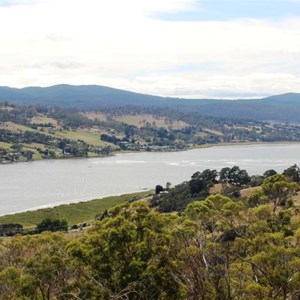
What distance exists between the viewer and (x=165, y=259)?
52.9 ft

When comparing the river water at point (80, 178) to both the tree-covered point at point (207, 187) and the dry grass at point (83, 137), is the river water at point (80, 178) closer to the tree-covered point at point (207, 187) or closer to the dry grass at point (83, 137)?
the tree-covered point at point (207, 187)

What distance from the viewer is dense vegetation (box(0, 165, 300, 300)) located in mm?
15281

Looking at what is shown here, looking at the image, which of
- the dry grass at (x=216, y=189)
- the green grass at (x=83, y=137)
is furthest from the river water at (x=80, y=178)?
the green grass at (x=83, y=137)

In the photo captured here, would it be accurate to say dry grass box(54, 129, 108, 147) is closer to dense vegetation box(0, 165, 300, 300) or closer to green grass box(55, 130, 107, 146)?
green grass box(55, 130, 107, 146)

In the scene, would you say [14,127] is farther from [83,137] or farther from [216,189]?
[216,189]

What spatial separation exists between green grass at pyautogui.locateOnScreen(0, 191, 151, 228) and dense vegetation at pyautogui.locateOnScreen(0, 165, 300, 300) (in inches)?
1723

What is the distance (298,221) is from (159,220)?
3.99m

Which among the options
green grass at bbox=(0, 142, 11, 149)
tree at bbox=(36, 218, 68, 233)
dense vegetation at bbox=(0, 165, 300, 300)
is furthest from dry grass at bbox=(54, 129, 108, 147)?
dense vegetation at bbox=(0, 165, 300, 300)

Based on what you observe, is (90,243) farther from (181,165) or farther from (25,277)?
(181,165)

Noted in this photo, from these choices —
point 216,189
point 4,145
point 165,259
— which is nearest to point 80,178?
point 216,189

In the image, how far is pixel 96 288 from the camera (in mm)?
15906

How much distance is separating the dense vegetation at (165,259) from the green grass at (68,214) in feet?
144

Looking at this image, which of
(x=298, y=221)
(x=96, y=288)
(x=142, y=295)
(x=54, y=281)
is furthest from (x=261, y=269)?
(x=54, y=281)

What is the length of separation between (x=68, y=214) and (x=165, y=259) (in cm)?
5261
